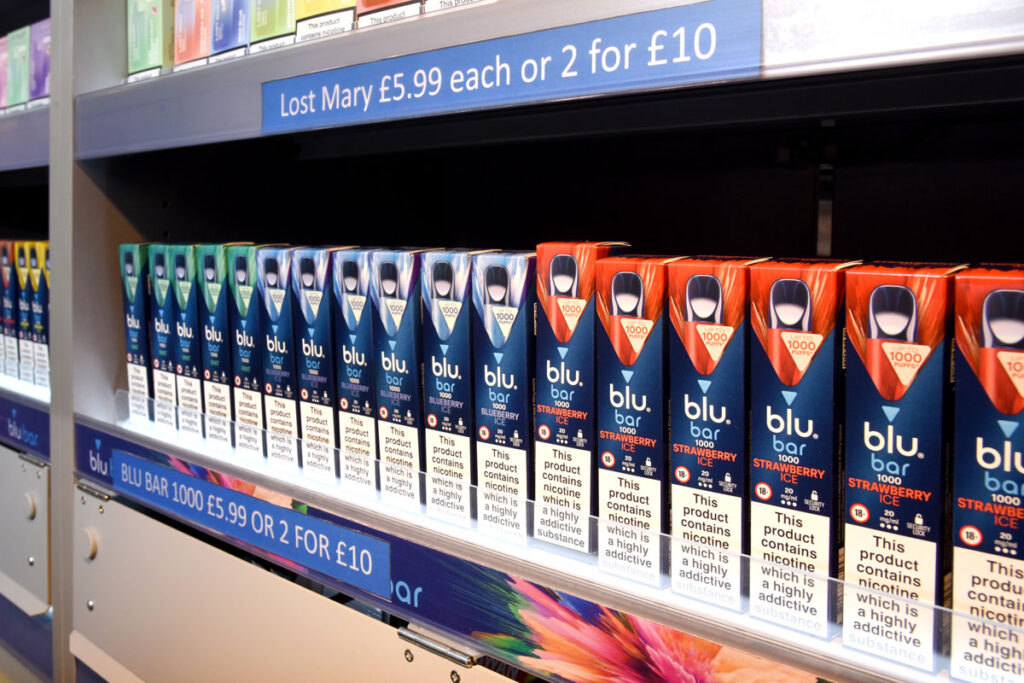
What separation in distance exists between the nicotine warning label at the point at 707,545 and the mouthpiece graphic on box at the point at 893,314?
0.18 metres

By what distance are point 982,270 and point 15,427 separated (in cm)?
168

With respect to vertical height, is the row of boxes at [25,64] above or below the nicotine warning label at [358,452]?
above

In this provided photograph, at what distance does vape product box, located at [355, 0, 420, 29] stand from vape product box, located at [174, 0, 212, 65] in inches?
14.7

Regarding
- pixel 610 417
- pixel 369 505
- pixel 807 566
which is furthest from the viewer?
pixel 369 505

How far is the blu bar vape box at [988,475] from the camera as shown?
1.76ft

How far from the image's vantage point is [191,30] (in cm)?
125

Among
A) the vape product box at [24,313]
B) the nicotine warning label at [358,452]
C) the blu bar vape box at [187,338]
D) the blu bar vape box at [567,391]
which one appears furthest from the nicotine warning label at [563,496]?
the vape product box at [24,313]

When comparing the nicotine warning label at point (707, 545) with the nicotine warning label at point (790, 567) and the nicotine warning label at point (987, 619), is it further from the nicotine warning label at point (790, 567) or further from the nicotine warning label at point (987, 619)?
the nicotine warning label at point (987, 619)

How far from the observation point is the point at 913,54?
52 cm

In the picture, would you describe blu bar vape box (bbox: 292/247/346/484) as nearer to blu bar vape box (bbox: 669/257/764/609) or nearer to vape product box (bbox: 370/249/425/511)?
vape product box (bbox: 370/249/425/511)

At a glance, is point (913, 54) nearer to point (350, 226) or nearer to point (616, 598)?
point (616, 598)

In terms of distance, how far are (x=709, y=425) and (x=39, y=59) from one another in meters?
1.73

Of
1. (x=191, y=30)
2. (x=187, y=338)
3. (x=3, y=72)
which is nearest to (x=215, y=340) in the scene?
(x=187, y=338)

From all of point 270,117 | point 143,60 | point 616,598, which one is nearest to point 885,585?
point 616,598
